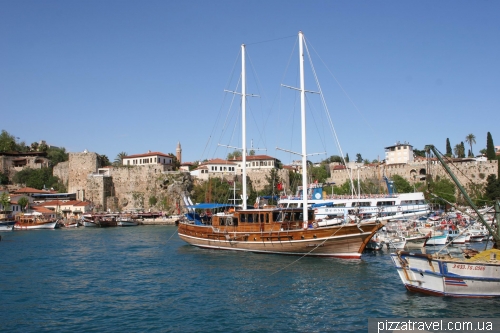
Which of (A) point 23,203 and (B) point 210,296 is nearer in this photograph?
(B) point 210,296

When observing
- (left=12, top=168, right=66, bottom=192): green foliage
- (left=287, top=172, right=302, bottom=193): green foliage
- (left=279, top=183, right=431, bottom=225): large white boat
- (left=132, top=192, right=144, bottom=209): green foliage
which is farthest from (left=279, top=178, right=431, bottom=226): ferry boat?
(left=12, top=168, right=66, bottom=192): green foliage

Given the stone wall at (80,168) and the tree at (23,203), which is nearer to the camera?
the tree at (23,203)

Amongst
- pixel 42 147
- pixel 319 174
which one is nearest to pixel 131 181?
pixel 319 174

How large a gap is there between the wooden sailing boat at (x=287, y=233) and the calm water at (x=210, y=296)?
729 mm

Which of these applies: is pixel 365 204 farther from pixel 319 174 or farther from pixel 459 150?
pixel 459 150

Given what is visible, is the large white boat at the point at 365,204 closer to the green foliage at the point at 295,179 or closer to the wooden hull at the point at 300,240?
the wooden hull at the point at 300,240

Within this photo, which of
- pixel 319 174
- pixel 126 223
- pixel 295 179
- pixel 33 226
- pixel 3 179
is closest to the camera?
pixel 33 226

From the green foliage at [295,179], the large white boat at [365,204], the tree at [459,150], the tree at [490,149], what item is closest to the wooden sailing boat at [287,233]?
the large white boat at [365,204]

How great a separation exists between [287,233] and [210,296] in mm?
9539

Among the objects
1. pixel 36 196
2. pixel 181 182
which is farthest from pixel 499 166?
pixel 36 196

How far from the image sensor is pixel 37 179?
8262 cm

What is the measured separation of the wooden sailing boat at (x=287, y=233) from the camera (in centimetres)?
2380

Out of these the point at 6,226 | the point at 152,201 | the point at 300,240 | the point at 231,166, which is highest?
the point at 231,166

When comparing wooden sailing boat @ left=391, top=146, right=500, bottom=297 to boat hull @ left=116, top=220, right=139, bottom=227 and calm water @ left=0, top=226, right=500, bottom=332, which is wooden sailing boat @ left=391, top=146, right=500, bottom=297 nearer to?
calm water @ left=0, top=226, right=500, bottom=332
